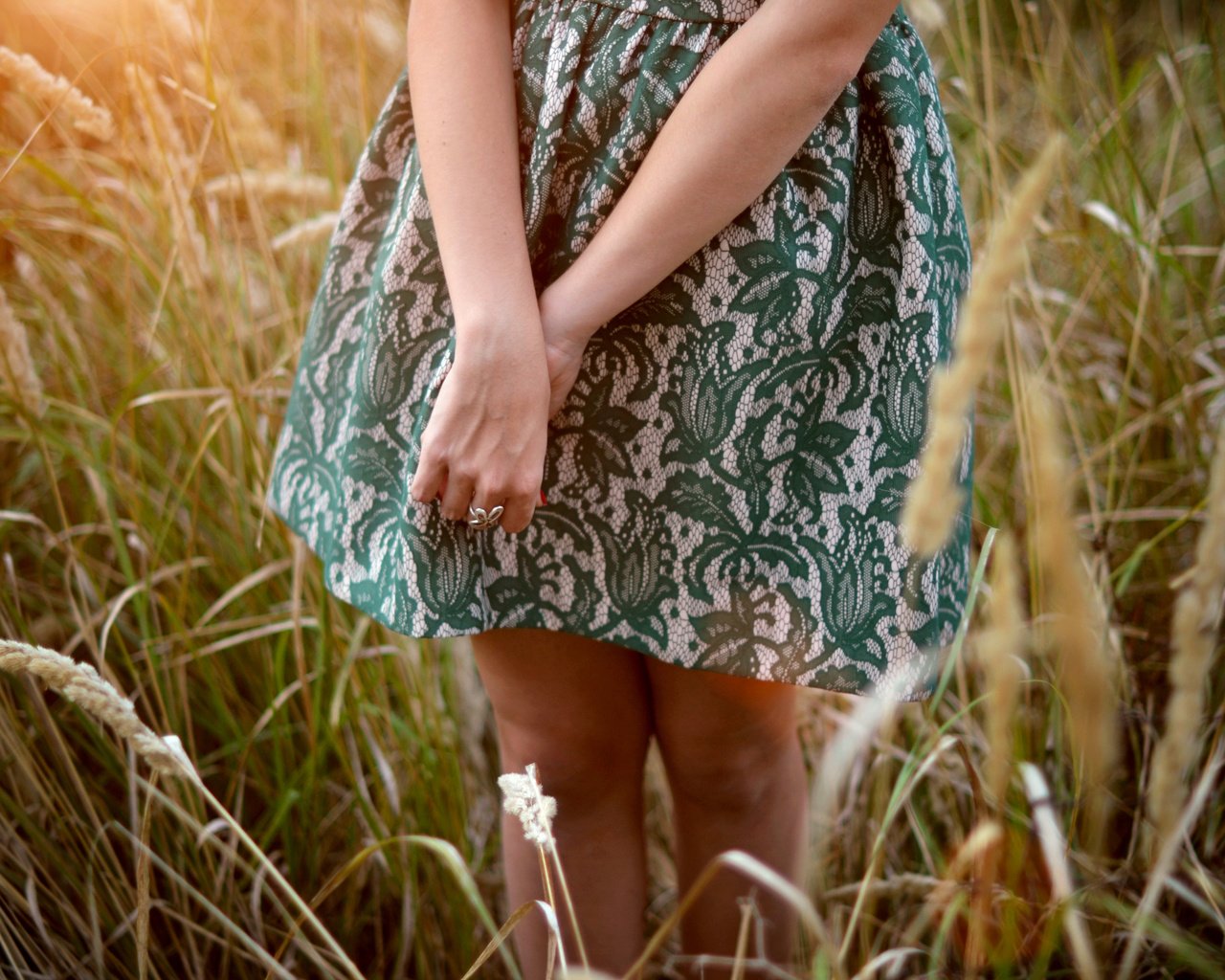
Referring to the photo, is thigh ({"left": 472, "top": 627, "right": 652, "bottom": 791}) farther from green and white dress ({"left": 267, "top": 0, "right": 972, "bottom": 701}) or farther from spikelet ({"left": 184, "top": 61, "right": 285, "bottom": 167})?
spikelet ({"left": 184, "top": 61, "right": 285, "bottom": 167})

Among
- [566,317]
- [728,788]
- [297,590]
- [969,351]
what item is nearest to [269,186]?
[297,590]

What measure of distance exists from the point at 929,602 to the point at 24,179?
1.47 m

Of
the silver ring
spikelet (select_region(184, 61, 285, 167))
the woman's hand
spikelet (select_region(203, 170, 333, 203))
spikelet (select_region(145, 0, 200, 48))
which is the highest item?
spikelet (select_region(145, 0, 200, 48))

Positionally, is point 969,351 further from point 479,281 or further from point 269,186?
point 269,186

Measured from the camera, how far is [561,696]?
754 millimetres

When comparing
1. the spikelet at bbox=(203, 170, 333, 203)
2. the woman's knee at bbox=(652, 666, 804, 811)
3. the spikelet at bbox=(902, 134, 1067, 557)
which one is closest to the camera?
the spikelet at bbox=(902, 134, 1067, 557)

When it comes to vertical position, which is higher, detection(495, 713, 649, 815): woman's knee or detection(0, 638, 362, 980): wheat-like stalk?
detection(0, 638, 362, 980): wheat-like stalk

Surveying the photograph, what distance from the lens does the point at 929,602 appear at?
0.68 m

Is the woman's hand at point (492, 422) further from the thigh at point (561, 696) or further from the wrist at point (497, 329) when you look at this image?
the thigh at point (561, 696)

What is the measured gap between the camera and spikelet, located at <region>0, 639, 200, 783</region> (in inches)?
18.4

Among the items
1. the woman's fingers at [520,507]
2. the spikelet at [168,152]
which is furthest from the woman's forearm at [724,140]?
the spikelet at [168,152]

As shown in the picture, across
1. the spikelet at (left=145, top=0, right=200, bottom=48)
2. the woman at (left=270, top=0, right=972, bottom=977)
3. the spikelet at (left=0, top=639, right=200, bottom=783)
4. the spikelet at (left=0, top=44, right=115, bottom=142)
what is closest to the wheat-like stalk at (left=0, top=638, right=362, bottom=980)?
the spikelet at (left=0, top=639, right=200, bottom=783)

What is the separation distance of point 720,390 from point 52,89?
596 millimetres

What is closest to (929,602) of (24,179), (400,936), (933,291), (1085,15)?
(933,291)
